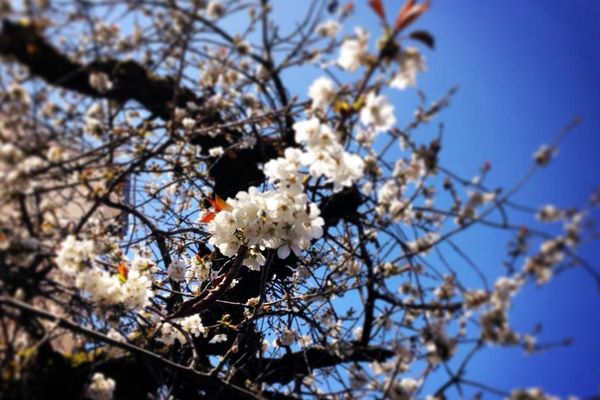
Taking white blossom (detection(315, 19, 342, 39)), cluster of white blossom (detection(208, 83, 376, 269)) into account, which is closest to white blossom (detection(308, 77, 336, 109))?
cluster of white blossom (detection(208, 83, 376, 269))

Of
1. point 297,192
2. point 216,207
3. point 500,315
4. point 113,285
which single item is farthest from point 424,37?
point 500,315

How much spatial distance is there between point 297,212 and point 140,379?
1.73 metres

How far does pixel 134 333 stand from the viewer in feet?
6.66

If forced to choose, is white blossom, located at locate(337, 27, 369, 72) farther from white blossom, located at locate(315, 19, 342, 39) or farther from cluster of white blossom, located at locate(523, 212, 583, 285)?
white blossom, located at locate(315, 19, 342, 39)

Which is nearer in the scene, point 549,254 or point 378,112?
point 378,112

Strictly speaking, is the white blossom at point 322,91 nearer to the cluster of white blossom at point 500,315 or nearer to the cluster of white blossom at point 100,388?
the cluster of white blossom at point 500,315

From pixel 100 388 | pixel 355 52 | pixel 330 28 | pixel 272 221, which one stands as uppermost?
pixel 330 28

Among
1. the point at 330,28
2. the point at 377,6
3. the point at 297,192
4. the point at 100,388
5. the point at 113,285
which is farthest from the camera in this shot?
the point at 330,28

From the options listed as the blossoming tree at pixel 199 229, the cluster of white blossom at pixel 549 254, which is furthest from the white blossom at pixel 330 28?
the cluster of white blossom at pixel 549 254

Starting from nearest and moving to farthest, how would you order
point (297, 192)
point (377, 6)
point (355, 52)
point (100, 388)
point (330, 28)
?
point (377, 6)
point (355, 52)
point (297, 192)
point (100, 388)
point (330, 28)

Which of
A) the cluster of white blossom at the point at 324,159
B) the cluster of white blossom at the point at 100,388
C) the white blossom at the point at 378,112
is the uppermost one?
the white blossom at the point at 378,112

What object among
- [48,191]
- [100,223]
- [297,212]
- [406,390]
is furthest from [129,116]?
[406,390]

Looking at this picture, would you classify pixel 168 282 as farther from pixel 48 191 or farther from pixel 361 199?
pixel 361 199

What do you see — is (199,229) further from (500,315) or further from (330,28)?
(330,28)
